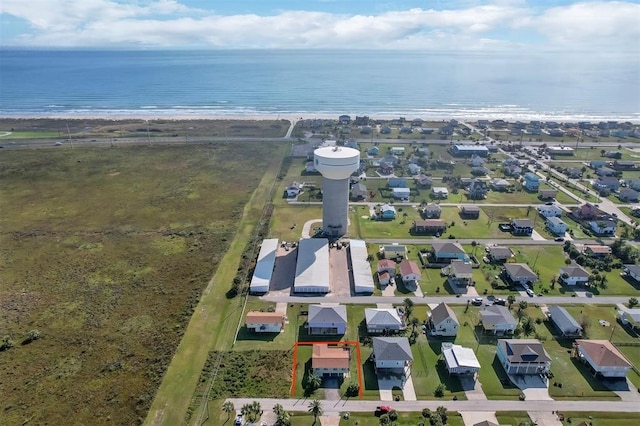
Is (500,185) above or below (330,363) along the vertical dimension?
above

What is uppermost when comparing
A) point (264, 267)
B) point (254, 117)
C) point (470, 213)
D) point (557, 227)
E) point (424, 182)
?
point (254, 117)

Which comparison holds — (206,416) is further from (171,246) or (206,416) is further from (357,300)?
(171,246)

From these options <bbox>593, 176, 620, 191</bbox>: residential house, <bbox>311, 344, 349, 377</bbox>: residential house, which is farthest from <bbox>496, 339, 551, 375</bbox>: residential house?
<bbox>593, 176, 620, 191</bbox>: residential house

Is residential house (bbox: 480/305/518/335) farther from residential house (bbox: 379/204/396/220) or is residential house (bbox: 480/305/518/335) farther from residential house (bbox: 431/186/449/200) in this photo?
residential house (bbox: 431/186/449/200)

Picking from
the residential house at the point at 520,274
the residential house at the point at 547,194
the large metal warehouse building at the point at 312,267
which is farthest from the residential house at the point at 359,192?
the residential house at the point at 547,194

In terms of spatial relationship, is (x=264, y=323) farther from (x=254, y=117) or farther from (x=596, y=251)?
(x=254, y=117)

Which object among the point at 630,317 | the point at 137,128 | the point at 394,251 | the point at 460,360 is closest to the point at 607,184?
the point at 630,317
